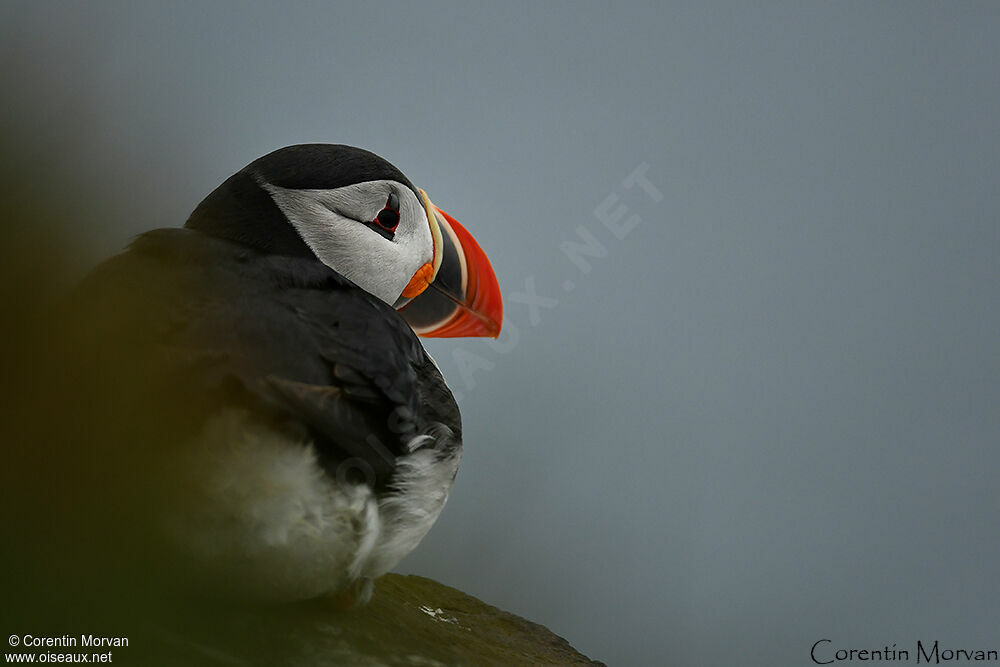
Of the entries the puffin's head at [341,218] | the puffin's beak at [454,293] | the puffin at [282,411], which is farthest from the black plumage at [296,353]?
the puffin's beak at [454,293]

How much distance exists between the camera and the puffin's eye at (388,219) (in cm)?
140

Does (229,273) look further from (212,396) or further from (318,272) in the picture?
(212,396)

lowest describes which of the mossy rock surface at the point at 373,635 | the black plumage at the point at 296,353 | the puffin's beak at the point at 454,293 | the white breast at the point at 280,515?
the mossy rock surface at the point at 373,635

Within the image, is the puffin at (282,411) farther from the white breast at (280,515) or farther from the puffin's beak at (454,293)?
the puffin's beak at (454,293)

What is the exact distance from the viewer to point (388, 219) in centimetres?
141

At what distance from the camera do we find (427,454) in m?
1.05

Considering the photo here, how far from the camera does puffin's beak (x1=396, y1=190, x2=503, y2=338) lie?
1.51 metres

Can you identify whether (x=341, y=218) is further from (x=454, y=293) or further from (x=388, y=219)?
(x=454, y=293)

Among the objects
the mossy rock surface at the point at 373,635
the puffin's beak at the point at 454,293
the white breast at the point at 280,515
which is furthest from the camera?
the puffin's beak at the point at 454,293

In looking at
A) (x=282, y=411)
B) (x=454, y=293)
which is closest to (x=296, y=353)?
(x=282, y=411)

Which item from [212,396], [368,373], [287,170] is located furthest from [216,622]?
[287,170]

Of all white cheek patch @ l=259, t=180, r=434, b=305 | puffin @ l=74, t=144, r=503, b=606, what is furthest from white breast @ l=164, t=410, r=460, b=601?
white cheek patch @ l=259, t=180, r=434, b=305

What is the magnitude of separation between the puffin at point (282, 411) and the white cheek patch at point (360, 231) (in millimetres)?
10

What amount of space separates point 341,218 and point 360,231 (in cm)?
4
